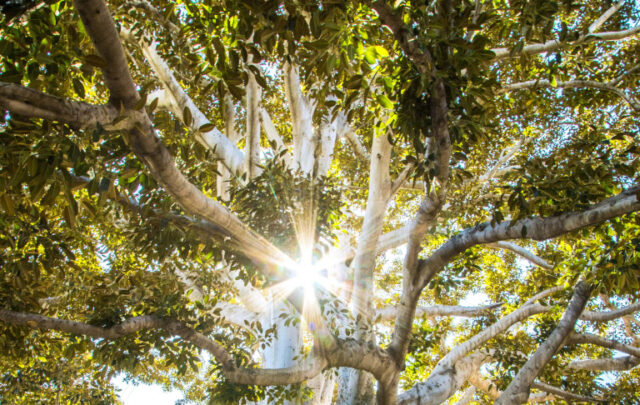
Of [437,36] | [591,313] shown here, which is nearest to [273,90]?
[437,36]

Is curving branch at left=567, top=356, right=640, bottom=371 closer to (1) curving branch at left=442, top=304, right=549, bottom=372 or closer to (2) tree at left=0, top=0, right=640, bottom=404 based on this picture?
(2) tree at left=0, top=0, right=640, bottom=404

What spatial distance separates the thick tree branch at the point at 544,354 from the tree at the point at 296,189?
0.06 ft

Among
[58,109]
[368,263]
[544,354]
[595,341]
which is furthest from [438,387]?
[58,109]

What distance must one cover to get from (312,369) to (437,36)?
244 centimetres

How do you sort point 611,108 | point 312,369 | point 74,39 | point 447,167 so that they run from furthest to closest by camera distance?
point 611,108
point 312,369
point 447,167
point 74,39

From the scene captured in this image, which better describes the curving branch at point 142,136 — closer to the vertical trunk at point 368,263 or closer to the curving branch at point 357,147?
the vertical trunk at point 368,263

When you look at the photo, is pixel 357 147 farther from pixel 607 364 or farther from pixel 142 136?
pixel 142 136

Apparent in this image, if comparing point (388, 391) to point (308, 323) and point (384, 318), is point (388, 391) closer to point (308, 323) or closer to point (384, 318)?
point (308, 323)

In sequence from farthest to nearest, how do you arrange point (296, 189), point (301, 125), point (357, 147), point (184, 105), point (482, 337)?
1. point (357, 147)
2. point (301, 125)
3. point (184, 105)
4. point (482, 337)
5. point (296, 189)

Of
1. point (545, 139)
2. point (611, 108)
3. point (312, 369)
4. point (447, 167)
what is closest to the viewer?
point (447, 167)

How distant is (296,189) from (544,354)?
8.87ft

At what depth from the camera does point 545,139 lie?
577 cm

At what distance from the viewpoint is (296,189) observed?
11.1 ft

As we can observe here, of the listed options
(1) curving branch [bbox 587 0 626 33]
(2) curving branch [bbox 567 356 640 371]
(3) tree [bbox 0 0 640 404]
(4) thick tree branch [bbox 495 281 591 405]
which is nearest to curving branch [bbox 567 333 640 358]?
(3) tree [bbox 0 0 640 404]
